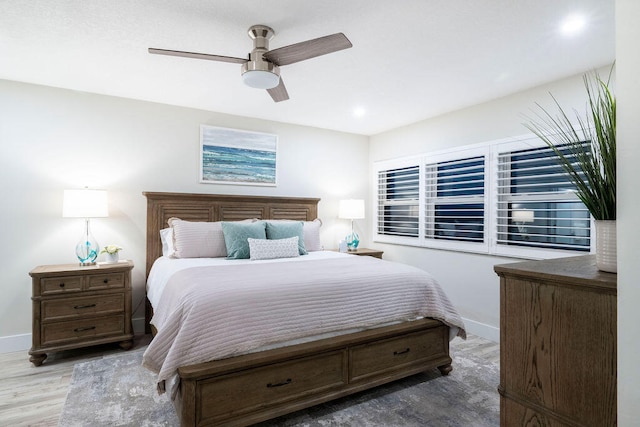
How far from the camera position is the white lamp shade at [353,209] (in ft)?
15.8

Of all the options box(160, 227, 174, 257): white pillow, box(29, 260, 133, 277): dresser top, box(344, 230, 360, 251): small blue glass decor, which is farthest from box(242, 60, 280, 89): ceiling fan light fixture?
box(344, 230, 360, 251): small blue glass decor

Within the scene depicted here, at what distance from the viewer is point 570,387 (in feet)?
3.25

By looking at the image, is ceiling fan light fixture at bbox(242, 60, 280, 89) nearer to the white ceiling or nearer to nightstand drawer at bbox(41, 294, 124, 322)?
the white ceiling

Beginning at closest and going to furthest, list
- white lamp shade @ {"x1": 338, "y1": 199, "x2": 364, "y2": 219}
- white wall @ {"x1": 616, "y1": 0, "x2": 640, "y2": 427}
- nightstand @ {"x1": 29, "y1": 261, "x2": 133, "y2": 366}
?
1. white wall @ {"x1": 616, "y1": 0, "x2": 640, "y2": 427}
2. nightstand @ {"x1": 29, "y1": 261, "x2": 133, "y2": 366}
3. white lamp shade @ {"x1": 338, "y1": 199, "x2": 364, "y2": 219}

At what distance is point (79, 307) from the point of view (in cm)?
308

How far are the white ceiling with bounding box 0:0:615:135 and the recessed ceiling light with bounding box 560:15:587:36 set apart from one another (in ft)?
0.15

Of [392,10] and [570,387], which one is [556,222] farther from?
[570,387]

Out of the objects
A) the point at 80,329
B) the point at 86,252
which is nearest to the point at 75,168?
the point at 86,252

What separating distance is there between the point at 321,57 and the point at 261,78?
0.63 metres

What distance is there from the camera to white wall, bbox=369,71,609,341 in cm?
326

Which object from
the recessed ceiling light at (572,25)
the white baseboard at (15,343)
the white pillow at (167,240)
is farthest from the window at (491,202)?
the white baseboard at (15,343)

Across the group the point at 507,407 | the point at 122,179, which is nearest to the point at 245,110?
the point at 122,179

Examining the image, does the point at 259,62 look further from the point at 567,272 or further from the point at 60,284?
the point at 60,284

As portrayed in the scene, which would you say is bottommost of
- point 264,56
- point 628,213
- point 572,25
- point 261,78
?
point 628,213
